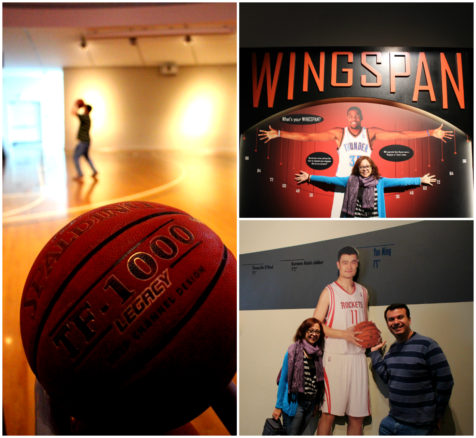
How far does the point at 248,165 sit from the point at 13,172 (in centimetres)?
495

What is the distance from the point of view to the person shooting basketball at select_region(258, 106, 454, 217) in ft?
4.28

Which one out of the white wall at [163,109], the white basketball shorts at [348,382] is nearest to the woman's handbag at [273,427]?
the white basketball shorts at [348,382]

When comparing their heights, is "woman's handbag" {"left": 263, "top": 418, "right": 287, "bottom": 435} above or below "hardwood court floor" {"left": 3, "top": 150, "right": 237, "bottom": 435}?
below

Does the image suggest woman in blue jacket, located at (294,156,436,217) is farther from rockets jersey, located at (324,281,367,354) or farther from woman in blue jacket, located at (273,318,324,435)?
woman in blue jacket, located at (273,318,324,435)

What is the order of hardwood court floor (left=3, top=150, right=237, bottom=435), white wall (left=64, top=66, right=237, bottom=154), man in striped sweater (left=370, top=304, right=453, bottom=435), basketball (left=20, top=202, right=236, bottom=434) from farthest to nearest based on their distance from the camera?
1. white wall (left=64, top=66, right=237, bottom=154)
2. hardwood court floor (left=3, top=150, right=237, bottom=435)
3. man in striped sweater (left=370, top=304, right=453, bottom=435)
4. basketball (left=20, top=202, right=236, bottom=434)

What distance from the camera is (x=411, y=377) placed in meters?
1.26

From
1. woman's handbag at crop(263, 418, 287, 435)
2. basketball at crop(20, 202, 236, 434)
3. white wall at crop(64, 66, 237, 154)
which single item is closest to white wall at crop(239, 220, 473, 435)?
woman's handbag at crop(263, 418, 287, 435)

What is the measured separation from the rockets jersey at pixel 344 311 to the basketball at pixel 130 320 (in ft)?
1.01

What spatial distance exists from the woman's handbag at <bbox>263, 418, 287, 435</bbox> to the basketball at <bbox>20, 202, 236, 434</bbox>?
0.92 ft

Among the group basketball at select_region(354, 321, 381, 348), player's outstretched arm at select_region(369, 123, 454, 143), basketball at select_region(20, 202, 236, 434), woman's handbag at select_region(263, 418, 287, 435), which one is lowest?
woman's handbag at select_region(263, 418, 287, 435)

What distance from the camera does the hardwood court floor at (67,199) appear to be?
1.39 m

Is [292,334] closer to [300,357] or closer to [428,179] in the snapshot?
[300,357]

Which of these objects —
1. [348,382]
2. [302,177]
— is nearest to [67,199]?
[302,177]

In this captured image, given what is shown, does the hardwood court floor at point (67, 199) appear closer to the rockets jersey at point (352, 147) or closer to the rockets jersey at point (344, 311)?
the rockets jersey at point (344, 311)
